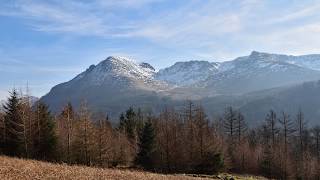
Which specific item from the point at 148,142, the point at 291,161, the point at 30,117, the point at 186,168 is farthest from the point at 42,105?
the point at 291,161

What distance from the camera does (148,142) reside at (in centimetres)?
7462

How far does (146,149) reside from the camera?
74.1 metres

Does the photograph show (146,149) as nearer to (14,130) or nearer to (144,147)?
(144,147)

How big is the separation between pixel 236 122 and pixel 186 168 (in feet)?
88.7

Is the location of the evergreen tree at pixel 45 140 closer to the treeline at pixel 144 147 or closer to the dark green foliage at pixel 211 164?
the treeline at pixel 144 147

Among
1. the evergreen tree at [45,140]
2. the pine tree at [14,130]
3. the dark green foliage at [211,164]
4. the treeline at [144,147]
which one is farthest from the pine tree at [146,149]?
the pine tree at [14,130]

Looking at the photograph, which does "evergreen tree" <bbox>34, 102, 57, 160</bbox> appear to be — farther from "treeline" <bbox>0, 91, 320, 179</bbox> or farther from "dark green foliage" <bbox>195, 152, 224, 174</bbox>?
"dark green foliage" <bbox>195, 152, 224, 174</bbox>

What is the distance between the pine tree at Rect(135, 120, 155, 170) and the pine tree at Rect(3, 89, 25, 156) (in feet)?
58.5

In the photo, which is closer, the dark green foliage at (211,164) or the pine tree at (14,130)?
the pine tree at (14,130)

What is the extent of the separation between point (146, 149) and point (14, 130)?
2018 cm

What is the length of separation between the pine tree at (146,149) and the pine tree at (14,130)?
17830 millimetres

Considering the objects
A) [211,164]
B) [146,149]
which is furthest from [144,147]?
[211,164]

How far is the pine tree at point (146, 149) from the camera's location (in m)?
73.7

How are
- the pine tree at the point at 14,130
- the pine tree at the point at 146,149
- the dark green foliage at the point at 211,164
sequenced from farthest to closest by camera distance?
the pine tree at the point at 146,149, the dark green foliage at the point at 211,164, the pine tree at the point at 14,130
